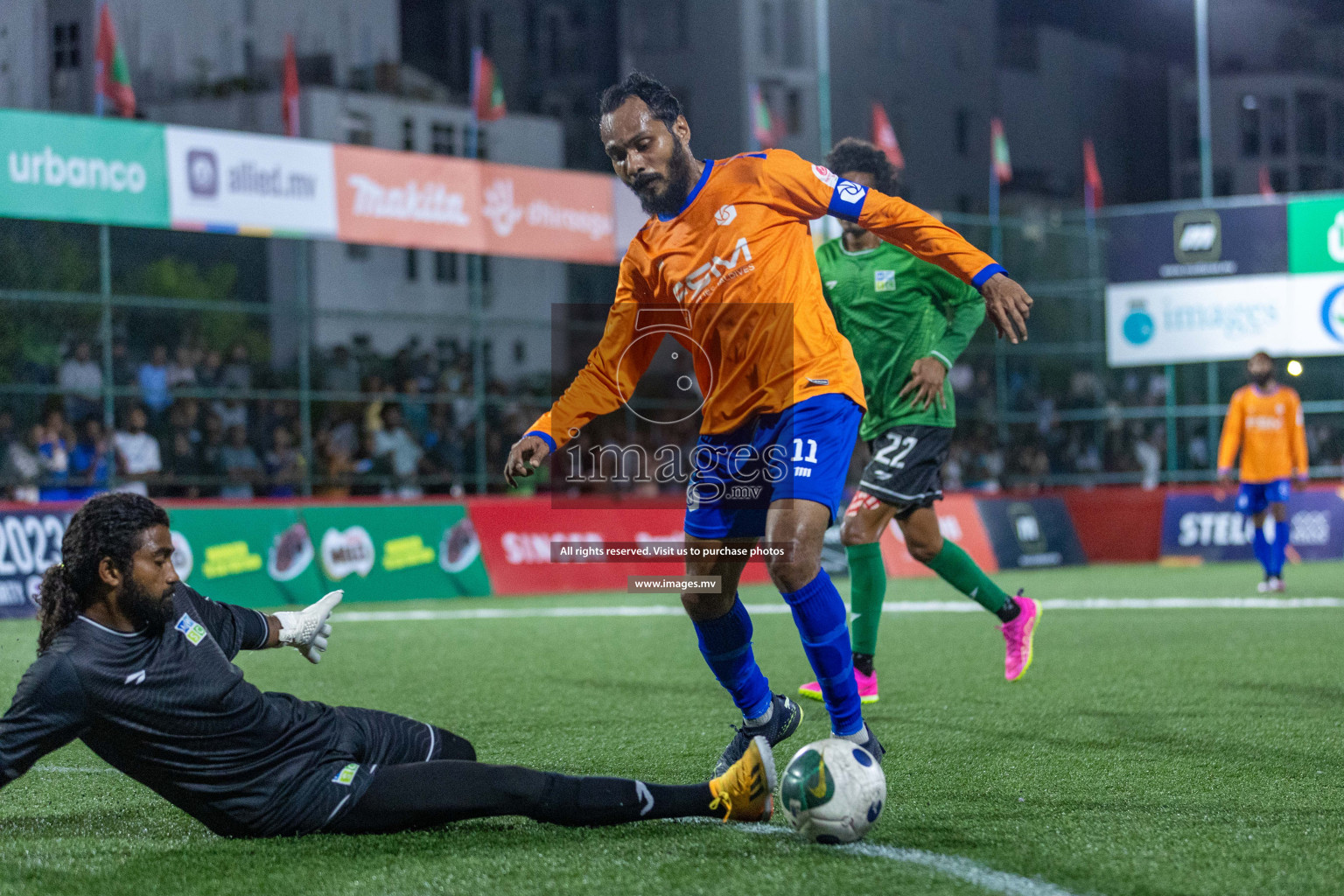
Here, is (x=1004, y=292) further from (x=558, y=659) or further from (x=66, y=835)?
(x=558, y=659)

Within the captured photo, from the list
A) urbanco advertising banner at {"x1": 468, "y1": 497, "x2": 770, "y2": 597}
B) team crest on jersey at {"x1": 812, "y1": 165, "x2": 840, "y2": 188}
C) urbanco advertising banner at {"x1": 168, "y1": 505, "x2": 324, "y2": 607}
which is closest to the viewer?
team crest on jersey at {"x1": 812, "y1": 165, "x2": 840, "y2": 188}

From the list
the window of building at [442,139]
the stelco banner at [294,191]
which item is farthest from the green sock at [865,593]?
the window of building at [442,139]

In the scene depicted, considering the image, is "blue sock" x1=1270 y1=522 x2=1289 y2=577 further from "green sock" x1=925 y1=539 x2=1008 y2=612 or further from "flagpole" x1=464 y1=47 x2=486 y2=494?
"flagpole" x1=464 y1=47 x2=486 y2=494

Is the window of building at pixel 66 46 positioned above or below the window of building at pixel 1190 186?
below

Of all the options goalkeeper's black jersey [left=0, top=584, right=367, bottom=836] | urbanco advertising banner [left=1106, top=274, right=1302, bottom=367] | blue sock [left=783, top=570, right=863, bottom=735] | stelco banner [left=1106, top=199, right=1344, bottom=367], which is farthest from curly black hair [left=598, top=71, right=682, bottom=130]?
urbanco advertising banner [left=1106, top=274, right=1302, bottom=367]

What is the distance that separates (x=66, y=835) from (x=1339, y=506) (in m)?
18.6

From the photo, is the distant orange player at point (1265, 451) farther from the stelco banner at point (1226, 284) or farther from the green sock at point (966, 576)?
the stelco banner at point (1226, 284)

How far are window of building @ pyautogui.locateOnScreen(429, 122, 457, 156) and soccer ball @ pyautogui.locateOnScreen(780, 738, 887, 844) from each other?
43018 millimetres

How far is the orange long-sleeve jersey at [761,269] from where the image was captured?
4680 mm

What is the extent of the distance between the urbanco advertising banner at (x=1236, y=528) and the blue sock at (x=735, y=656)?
1571 centimetres

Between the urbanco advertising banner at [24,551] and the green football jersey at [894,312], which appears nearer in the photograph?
the green football jersey at [894,312]

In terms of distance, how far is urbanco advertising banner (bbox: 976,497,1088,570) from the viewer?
18.1m

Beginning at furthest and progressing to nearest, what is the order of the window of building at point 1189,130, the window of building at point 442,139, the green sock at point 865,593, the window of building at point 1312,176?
the window of building at point 1189,130
the window of building at point 1312,176
the window of building at point 442,139
the green sock at point 865,593

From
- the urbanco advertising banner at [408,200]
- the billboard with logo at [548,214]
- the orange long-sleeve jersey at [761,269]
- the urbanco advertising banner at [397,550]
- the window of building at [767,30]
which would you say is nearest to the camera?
the orange long-sleeve jersey at [761,269]
